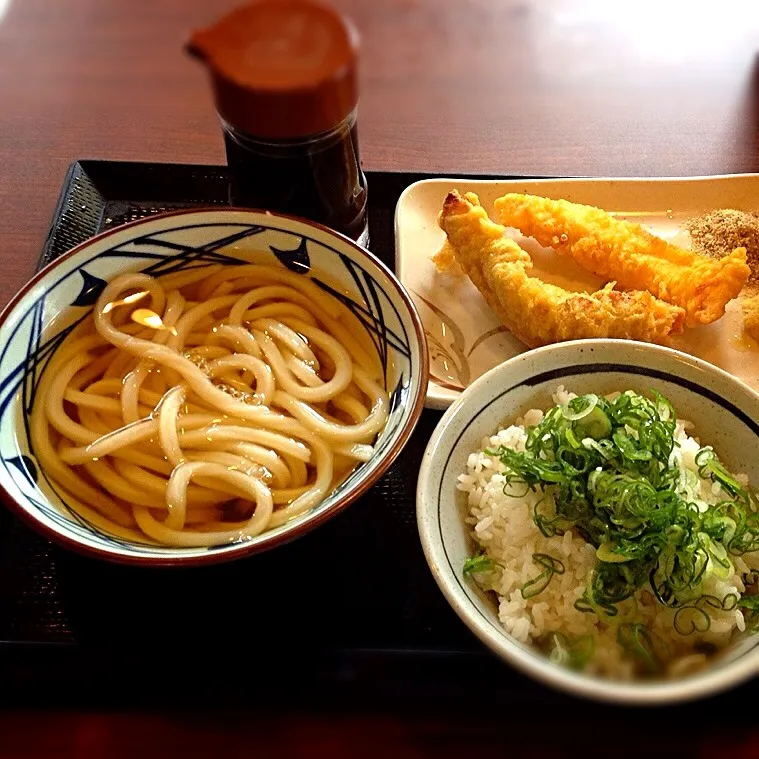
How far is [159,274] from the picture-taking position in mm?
1322

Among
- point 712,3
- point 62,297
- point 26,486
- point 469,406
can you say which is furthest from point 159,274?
point 712,3

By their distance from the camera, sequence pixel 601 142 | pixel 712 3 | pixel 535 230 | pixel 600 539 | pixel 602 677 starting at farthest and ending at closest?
pixel 712 3 → pixel 601 142 → pixel 535 230 → pixel 600 539 → pixel 602 677

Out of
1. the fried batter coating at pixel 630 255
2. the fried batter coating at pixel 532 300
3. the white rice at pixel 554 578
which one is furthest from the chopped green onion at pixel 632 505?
the fried batter coating at pixel 630 255

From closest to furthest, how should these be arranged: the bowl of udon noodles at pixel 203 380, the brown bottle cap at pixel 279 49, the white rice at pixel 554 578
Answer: the brown bottle cap at pixel 279 49 → the white rice at pixel 554 578 → the bowl of udon noodles at pixel 203 380

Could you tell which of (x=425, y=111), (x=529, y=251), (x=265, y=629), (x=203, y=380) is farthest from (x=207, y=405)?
(x=425, y=111)

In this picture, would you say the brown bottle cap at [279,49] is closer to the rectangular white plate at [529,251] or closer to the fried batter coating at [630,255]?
the rectangular white plate at [529,251]

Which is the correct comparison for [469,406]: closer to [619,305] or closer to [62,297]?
[619,305]

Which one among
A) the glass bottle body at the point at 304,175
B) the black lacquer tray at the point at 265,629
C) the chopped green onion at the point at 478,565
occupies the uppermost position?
the glass bottle body at the point at 304,175

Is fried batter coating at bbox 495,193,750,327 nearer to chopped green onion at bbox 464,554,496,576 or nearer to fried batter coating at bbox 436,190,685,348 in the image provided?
fried batter coating at bbox 436,190,685,348

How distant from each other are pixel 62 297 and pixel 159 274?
6.7 inches

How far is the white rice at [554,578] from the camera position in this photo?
97 centimetres

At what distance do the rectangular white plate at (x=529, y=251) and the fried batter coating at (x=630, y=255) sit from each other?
0.06 meters

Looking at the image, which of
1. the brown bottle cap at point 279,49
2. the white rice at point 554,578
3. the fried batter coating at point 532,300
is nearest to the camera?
the brown bottle cap at point 279,49

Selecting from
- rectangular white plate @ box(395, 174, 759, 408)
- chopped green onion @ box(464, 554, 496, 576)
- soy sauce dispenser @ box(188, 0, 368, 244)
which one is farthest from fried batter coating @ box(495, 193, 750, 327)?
chopped green onion @ box(464, 554, 496, 576)
